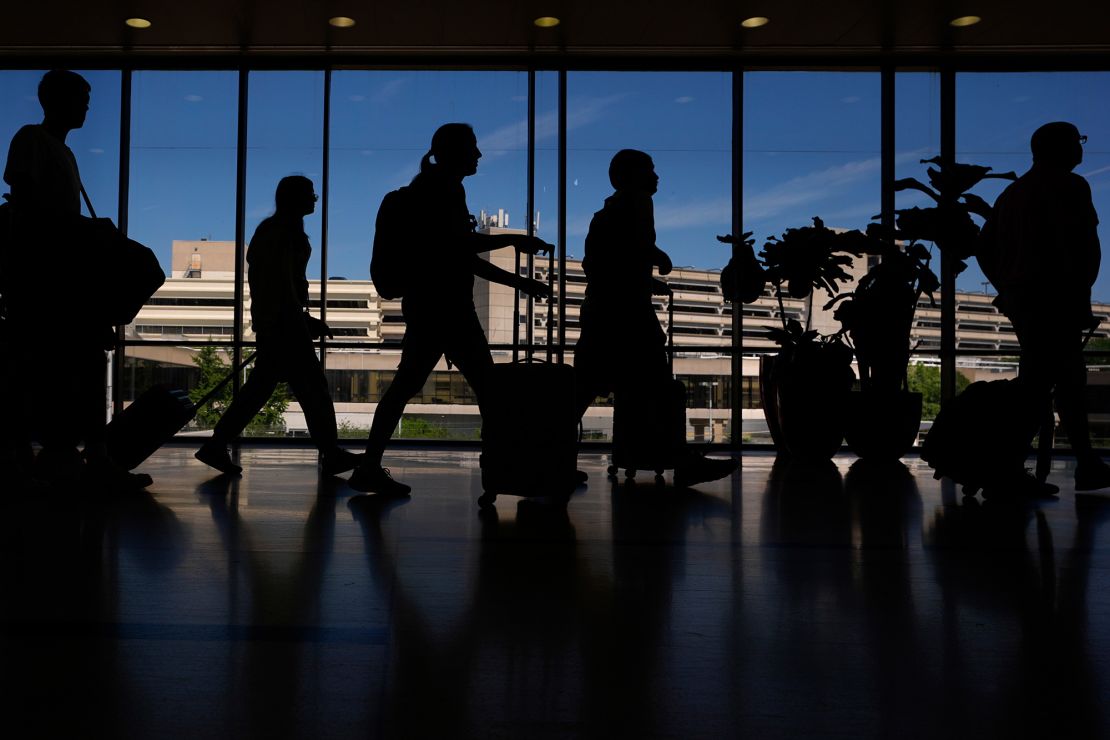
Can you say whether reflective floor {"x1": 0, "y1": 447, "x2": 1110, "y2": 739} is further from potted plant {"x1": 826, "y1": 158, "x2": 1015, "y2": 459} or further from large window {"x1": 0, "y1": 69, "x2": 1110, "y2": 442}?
large window {"x1": 0, "y1": 69, "x2": 1110, "y2": 442}

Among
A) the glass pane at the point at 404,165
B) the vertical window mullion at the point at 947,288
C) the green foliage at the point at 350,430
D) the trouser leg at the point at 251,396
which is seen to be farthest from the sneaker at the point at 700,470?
the vertical window mullion at the point at 947,288

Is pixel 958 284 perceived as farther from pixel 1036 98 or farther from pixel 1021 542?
pixel 1021 542

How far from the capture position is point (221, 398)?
25.8 ft

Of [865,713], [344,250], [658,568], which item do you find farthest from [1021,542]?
[344,250]

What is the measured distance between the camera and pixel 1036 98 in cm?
806

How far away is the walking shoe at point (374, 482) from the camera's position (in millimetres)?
3566

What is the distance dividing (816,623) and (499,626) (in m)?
0.55

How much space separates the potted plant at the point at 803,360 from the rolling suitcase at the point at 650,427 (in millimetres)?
1620

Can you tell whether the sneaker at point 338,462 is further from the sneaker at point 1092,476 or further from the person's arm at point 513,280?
the sneaker at point 1092,476

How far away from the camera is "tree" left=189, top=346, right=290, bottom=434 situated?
757cm

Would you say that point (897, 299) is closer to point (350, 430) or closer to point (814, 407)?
point (814, 407)


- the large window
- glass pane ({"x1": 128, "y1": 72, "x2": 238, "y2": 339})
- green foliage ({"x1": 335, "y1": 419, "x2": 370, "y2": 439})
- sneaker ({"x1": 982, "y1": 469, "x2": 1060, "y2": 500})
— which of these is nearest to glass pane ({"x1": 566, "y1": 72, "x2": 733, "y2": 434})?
the large window
